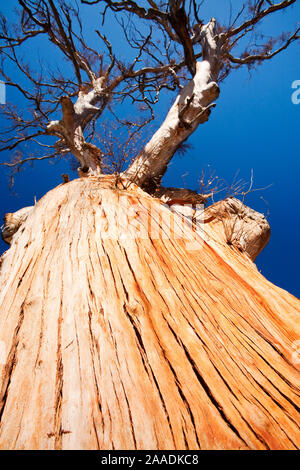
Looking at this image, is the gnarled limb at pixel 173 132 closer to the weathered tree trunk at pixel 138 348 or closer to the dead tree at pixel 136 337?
the dead tree at pixel 136 337

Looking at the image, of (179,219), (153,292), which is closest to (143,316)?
(153,292)

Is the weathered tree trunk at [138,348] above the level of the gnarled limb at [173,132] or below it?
below

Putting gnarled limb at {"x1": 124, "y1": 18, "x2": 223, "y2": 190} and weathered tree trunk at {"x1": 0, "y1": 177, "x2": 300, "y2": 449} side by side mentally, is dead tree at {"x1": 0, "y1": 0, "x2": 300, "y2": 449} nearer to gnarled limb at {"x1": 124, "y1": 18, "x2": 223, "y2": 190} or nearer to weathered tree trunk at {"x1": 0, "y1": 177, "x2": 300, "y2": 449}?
weathered tree trunk at {"x1": 0, "y1": 177, "x2": 300, "y2": 449}

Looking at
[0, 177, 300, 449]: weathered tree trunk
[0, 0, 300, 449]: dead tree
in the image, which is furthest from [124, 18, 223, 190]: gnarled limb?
[0, 177, 300, 449]: weathered tree trunk

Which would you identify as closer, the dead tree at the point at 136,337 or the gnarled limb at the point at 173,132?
the dead tree at the point at 136,337

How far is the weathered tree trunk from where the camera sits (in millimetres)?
633

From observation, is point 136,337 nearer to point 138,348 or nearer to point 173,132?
point 138,348

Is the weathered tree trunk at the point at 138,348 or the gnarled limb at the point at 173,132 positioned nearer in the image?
the weathered tree trunk at the point at 138,348

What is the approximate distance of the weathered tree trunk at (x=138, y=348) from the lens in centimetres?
63

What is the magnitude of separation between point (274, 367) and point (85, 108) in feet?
16.7

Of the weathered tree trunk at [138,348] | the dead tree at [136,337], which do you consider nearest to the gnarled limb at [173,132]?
the dead tree at [136,337]

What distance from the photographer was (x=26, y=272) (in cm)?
129
